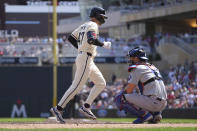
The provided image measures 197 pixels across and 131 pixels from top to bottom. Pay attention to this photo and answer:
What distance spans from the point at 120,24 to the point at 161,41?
300 inches

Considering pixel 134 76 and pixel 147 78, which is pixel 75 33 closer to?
pixel 134 76

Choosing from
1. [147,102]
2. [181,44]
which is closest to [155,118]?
[147,102]

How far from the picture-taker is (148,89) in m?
10.7

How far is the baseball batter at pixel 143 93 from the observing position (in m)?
10.6

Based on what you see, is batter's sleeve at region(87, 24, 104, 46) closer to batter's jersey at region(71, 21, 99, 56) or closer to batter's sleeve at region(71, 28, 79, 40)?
batter's jersey at region(71, 21, 99, 56)

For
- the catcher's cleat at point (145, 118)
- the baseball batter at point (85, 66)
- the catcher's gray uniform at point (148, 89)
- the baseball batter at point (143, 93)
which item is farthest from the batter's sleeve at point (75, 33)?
the catcher's cleat at point (145, 118)

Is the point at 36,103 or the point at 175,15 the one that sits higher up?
the point at 175,15

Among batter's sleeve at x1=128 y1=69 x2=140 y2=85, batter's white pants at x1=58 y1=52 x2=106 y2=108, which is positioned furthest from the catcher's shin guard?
batter's white pants at x1=58 y1=52 x2=106 y2=108

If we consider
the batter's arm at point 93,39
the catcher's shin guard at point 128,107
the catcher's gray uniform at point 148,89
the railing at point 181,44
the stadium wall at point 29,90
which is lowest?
the stadium wall at point 29,90

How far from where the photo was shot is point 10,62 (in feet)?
105

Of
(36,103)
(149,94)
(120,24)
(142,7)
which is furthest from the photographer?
(120,24)

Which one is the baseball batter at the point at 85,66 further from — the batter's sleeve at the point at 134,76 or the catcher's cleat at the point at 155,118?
the catcher's cleat at the point at 155,118

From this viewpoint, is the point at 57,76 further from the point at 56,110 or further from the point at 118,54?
the point at 56,110

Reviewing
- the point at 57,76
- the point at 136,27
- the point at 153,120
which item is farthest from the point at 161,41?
the point at 153,120
